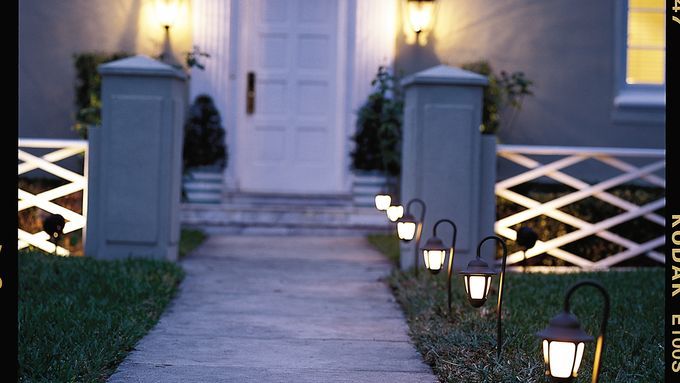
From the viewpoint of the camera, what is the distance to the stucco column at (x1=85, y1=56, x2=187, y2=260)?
6.91 m

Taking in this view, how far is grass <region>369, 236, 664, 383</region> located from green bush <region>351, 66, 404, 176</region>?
3077 mm

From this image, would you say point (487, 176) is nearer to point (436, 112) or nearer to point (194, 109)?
point (436, 112)

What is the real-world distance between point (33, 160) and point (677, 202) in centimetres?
522

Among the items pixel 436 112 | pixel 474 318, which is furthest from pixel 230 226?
pixel 474 318

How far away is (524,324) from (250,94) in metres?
5.91

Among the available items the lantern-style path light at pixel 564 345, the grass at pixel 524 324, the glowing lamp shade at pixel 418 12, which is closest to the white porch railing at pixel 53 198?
the grass at pixel 524 324

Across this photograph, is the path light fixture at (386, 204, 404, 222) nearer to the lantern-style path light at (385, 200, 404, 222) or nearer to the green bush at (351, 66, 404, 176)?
the lantern-style path light at (385, 200, 404, 222)

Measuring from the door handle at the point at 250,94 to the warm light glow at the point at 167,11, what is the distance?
1.02 m

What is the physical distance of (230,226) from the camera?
9.08m

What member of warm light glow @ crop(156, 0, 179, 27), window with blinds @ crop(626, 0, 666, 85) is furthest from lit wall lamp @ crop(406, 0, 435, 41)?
warm light glow @ crop(156, 0, 179, 27)

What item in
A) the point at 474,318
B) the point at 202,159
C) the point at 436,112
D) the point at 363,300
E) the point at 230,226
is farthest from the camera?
the point at 202,159

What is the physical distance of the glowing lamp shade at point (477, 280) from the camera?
408 centimetres

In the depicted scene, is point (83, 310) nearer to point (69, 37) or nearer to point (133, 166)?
point (133, 166)

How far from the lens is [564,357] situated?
2.86 meters
